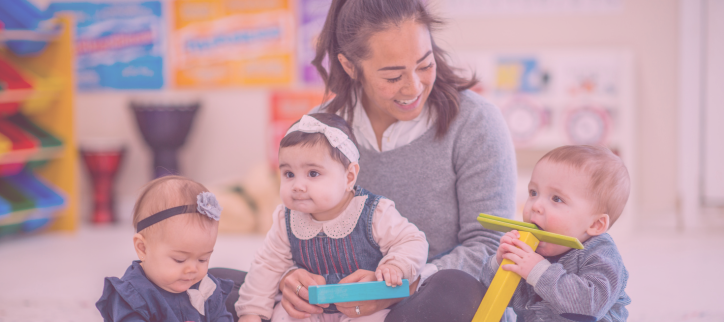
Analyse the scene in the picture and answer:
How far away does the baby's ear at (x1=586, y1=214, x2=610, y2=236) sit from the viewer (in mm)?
1290

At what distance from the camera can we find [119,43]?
4.19 m

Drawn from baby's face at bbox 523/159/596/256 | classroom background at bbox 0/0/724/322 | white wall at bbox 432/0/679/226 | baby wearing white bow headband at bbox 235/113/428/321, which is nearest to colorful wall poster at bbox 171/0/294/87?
classroom background at bbox 0/0/724/322

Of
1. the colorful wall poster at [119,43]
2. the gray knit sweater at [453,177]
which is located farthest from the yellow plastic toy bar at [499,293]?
the colorful wall poster at [119,43]

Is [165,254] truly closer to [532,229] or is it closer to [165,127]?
[532,229]

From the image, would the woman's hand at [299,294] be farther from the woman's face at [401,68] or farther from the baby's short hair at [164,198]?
the woman's face at [401,68]

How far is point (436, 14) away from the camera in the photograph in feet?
5.03

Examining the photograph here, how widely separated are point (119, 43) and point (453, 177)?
10.8 feet

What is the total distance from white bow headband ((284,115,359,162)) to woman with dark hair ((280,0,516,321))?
18 centimetres

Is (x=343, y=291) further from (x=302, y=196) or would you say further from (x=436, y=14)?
(x=436, y=14)

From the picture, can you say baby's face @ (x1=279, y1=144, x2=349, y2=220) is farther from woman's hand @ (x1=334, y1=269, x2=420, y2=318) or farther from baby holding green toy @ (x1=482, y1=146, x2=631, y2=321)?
baby holding green toy @ (x1=482, y1=146, x2=631, y2=321)

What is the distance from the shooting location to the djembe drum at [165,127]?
3934 mm

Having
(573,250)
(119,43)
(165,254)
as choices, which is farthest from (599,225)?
(119,43)

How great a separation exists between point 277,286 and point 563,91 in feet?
8.58

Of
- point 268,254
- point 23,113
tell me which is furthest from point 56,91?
point 268,254
